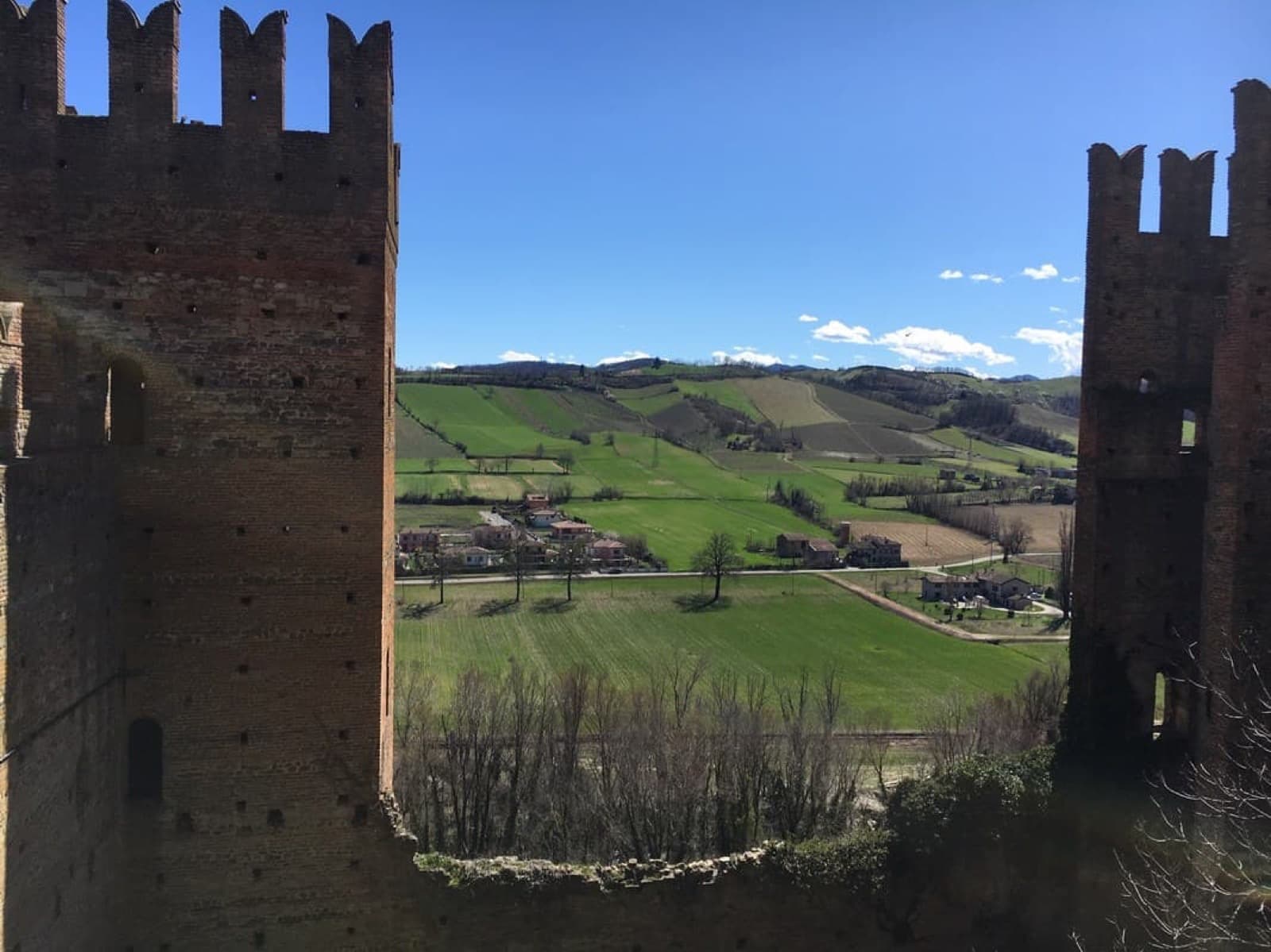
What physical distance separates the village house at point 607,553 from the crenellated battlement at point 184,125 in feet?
216

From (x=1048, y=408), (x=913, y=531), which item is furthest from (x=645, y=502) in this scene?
(x=1048, y=408)

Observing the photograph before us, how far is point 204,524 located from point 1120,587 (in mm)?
14664

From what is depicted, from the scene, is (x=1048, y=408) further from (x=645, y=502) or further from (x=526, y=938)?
(x=526, y=938)

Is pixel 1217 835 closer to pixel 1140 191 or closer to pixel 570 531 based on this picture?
pixel 1140 191

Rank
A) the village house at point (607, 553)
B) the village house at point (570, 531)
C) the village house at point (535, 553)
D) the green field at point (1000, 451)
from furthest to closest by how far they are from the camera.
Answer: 1. the green field at point (1000, 451)
2. the village house at point (570, 531)
3. the village house at point (607, 553)
4. the village house at point (535, 553)

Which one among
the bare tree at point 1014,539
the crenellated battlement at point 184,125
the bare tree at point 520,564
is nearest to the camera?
the crenellated battlement at point 184,125

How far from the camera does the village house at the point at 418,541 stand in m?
74.6

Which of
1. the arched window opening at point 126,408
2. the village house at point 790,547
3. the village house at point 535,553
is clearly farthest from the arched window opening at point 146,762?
the village house at point 790,547

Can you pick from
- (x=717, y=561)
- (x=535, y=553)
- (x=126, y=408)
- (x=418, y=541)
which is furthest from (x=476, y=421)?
(x=126, y=408)

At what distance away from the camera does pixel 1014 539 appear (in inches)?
3556

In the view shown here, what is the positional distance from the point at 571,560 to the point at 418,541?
1527cm

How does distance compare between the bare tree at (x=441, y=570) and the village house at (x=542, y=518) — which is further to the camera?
the village house at (x=542, y=518)

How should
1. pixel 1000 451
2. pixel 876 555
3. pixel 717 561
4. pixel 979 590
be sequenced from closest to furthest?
1. pixel 717 561
2. pixel 979 590
3. pixel 876 555
4. pixel 1000 451

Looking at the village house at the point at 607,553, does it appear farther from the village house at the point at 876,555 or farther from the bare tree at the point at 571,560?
the village house at the point at 876,555
